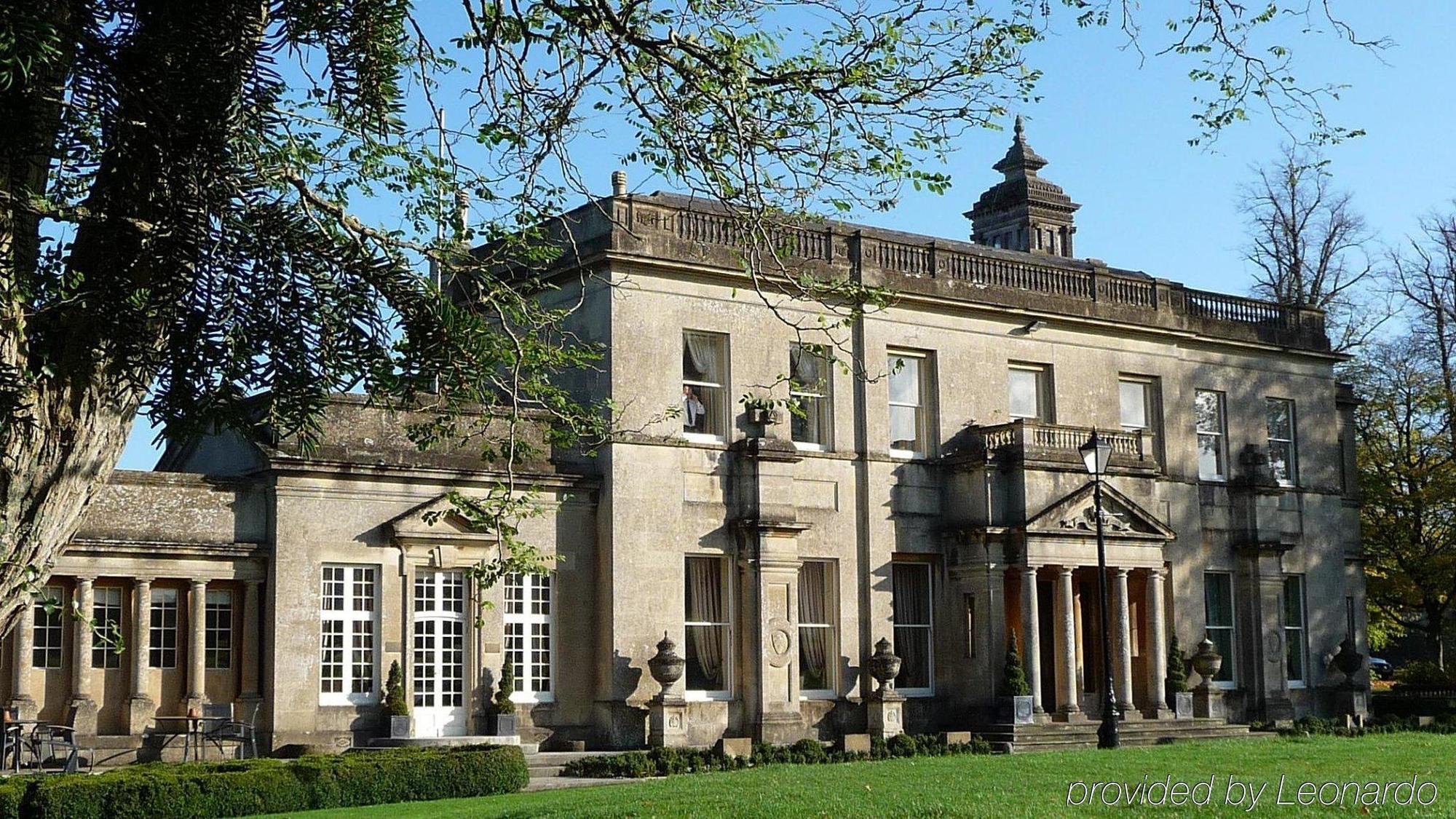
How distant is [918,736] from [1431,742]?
797cm

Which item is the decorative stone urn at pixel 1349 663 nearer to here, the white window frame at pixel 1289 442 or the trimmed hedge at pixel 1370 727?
the trimmed hedge at pixel 1370 727

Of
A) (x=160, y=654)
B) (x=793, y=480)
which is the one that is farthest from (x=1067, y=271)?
(x=160, y=654)

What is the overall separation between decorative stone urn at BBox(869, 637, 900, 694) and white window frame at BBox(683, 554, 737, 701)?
2519 millimetres

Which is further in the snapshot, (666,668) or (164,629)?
(666,668)

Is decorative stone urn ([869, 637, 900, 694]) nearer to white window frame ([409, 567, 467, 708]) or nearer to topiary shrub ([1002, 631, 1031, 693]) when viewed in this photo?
topiary shrub ([1002, 631, 1031, 693])

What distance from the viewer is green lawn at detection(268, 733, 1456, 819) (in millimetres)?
13883

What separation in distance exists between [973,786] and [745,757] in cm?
912

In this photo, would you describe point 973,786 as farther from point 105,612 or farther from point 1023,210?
point 1023,210

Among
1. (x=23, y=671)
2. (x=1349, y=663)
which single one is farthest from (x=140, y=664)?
(x=1349, y=663)

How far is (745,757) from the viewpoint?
2480 centimetres

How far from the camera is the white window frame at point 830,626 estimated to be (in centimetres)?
2878

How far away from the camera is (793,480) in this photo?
Result: 28.8 m

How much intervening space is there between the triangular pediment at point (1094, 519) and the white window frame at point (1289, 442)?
576cm

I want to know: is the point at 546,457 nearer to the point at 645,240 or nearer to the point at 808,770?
the point at 645,240
